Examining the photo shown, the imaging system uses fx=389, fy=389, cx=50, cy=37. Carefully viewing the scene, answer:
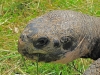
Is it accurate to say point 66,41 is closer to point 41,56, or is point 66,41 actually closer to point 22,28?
point 41,56

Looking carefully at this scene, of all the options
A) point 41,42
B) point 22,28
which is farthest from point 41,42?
point 22,28

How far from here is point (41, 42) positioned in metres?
2.19

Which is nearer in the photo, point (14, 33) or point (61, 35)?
point (61, 35)

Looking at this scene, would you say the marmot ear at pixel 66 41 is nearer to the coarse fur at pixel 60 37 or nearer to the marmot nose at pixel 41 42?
the coarse fur at pixel 60 37

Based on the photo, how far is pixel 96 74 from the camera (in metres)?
2.28

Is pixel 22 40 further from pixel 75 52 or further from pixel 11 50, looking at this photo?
pixel 11 50

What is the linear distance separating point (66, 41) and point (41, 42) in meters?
0.20

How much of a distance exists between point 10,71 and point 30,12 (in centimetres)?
135

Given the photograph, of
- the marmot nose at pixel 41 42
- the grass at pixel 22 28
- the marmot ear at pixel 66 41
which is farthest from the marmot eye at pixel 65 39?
the grass at pixel 22 28

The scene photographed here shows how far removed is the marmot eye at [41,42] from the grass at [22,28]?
1287 mm

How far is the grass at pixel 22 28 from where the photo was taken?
3.65 m

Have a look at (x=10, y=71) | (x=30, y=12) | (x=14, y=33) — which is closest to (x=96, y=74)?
(x=10, y=71)

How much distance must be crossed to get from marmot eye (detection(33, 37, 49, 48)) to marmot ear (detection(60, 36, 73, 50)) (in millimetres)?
127

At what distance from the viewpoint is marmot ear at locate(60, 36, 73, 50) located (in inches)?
90.0
